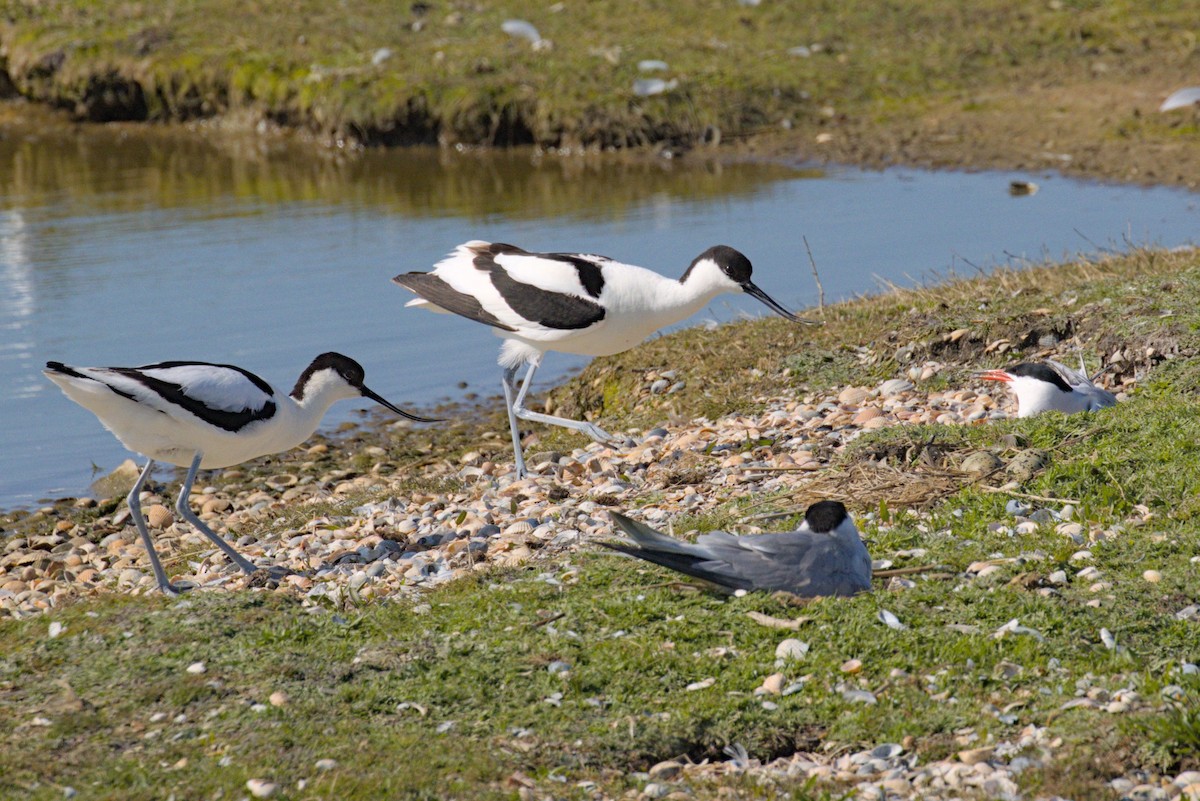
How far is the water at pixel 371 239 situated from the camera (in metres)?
12.3

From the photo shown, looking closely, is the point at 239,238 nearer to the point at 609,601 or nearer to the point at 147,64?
the point at 147,64

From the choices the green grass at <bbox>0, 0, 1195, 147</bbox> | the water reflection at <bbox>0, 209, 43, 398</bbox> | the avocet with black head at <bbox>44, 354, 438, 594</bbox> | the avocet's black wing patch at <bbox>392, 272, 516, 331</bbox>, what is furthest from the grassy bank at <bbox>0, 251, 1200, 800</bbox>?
the green grass at <bbox>0, 0, 1195, 147</bbox>

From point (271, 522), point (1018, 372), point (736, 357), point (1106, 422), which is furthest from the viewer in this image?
point (736, 357)

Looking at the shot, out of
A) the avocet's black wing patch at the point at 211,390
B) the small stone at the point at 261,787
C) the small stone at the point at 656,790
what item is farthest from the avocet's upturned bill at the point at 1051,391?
the small stone at the point at 261,787

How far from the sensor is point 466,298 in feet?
29.3

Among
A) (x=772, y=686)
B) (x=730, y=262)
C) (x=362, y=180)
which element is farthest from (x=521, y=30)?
(x=772, y=686)

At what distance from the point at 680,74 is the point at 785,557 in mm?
15494

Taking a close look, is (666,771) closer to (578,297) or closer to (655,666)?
(655,666)

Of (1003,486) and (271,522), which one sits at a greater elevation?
(1003,486)

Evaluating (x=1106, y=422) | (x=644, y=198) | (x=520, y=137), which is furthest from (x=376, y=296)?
(x=1106, y=422)

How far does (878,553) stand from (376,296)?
30.5 ft

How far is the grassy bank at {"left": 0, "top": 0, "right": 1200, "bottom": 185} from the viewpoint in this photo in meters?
19.5

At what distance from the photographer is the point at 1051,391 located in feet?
24.6

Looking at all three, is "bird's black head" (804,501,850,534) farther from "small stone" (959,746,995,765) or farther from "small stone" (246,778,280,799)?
"small stone" (246,778,280,799)
